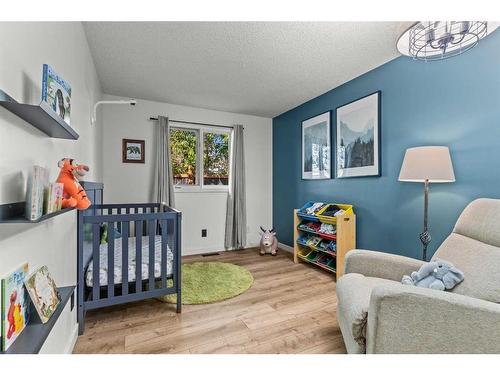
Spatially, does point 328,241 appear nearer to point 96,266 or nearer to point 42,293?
point 96,266

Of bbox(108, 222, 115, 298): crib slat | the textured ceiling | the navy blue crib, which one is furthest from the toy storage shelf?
bbox(108, 222, 115, 298): crib slat

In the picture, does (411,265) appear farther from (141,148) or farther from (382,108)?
(141,148)

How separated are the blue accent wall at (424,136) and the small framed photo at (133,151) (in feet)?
8.50

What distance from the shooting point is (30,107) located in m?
0.72

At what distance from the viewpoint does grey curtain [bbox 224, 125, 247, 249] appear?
3.85 m

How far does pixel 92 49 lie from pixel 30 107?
190 cm

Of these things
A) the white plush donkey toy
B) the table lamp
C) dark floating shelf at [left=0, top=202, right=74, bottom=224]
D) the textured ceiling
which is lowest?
the white plush donkey toy

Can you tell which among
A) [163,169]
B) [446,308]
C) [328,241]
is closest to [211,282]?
[328,241]

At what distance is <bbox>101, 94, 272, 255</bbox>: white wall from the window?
17cm

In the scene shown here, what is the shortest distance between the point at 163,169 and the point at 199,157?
646mm

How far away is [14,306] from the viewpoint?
28.4 inches

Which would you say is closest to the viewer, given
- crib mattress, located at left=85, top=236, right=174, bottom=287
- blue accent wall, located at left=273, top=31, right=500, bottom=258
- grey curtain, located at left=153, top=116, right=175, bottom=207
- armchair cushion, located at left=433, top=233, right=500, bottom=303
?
armchair cushion, located at left=433, top=233, right=500, bottom=303

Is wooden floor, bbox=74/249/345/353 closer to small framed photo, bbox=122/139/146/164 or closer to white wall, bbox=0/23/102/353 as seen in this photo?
white wall, bbox=0/23/102/353

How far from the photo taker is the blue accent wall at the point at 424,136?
169cm
